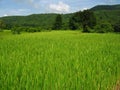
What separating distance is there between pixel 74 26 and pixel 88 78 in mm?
60488

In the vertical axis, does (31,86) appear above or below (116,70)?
above

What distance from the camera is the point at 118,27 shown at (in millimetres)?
47625

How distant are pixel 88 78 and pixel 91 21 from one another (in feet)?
185

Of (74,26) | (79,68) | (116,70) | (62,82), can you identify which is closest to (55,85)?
(62,82)

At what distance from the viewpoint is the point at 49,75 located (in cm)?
409

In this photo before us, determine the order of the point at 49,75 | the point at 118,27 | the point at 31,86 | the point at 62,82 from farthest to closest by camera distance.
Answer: the point at 118,27 → the point at 49,75 → the point at 62,82 → the point at 31,86

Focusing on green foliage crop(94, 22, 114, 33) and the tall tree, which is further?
the tall tree

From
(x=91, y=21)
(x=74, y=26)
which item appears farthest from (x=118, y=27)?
(x=74, y=26)

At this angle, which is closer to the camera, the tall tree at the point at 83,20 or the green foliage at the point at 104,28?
the green foliage at the point at 104,28

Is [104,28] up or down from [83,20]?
down

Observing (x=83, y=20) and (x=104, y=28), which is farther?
(x=83, y=20)

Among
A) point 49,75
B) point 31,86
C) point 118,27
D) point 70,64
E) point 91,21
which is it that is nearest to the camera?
point 31,86

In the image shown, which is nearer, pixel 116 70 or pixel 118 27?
pixel 116 70

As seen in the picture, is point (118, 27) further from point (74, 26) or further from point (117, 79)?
point (117, 79)
